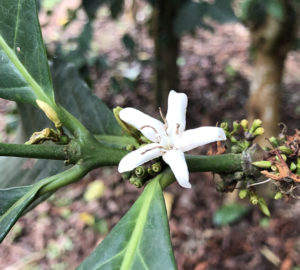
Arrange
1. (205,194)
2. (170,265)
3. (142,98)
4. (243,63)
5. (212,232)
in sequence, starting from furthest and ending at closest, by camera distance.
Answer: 1. (243,63)
2. (142,98)
3. (205,194)
4. (212,232)
5. (170,265)

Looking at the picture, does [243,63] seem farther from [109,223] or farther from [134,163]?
[134,163]

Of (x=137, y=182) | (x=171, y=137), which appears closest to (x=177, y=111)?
(x=171, y=137)

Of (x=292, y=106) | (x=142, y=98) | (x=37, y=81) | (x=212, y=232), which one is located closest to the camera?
(x=37, y=81)

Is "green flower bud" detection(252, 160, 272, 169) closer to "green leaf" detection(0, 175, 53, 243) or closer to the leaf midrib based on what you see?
the leaf midrib

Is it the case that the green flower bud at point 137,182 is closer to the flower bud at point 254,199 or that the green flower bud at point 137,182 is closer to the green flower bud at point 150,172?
the green flower bud at point 150,172

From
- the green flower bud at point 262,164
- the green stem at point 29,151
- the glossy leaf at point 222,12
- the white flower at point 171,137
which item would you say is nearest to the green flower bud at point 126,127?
the white flower at point 171,137

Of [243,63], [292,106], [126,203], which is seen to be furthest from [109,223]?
[243,63]

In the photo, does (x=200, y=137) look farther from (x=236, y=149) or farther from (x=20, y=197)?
(x=20, y=197)
